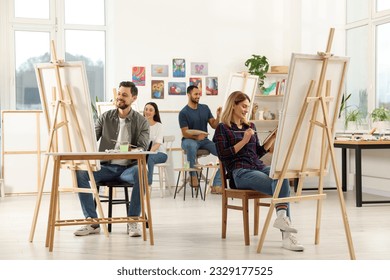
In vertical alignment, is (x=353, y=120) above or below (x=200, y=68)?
below

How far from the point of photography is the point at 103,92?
1047 cm

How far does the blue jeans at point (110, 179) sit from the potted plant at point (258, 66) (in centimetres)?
493

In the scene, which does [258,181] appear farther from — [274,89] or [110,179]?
[274,89]

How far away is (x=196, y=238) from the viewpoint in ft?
17.8

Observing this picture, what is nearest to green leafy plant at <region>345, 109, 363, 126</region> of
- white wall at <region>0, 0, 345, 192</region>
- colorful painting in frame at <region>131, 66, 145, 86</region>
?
white wall at <region>0, 0, 345, 192</region>

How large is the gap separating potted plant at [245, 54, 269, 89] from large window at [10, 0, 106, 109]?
7.21 feet

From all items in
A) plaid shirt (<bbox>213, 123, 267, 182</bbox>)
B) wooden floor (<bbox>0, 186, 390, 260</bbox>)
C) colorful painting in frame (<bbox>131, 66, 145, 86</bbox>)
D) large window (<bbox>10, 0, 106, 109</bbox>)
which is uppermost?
large window (<bbox>10, 0, 106, 109</bbox>)

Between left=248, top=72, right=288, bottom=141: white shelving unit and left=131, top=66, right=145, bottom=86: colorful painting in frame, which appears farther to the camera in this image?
left=248, top=72, right=288, bottom=141: white shelving unit

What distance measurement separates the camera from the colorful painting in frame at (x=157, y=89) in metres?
10.2

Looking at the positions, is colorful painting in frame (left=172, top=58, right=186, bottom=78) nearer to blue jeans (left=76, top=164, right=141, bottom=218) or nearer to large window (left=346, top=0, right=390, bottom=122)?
large window (left=346, top=0, right=390, bottom=122)

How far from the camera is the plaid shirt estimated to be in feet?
16.8

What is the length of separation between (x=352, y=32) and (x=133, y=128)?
548 centimetres

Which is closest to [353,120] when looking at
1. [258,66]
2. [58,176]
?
[258,66]

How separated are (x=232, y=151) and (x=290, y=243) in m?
0.78
